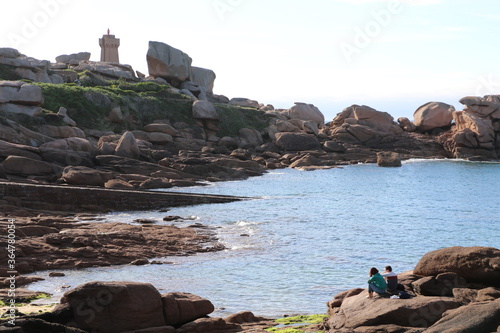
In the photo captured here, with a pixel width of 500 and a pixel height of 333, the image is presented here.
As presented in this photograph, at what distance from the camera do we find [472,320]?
478 inches

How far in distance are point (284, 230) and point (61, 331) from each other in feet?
70.8

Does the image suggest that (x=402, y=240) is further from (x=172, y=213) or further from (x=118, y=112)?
(x=118, y=112)

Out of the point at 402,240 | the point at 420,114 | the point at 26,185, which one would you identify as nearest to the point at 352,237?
the point at 402,240

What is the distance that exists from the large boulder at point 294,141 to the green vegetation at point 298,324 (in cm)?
5860

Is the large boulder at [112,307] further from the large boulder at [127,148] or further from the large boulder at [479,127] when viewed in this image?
the large boulder at [479,127]

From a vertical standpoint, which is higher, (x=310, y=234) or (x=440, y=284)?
(x=440, y=284)

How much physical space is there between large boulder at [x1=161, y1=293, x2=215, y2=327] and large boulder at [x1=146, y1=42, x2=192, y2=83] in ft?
237

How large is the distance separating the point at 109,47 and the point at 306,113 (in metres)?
32.9

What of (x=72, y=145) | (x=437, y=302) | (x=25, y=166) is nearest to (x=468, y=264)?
(x=437, y=302)

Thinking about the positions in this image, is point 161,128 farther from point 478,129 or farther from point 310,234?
point 310,234

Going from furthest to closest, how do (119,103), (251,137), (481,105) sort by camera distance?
(481,105) < (251,137) < (119,103)

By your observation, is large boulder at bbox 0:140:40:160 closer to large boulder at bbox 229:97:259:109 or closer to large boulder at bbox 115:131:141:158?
large boulder at bbox 115:131:141:158

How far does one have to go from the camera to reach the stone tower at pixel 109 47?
99812mm

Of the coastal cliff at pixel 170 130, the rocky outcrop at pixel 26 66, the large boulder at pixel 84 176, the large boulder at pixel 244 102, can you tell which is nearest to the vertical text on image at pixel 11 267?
the large boulder at pixel 84 176
